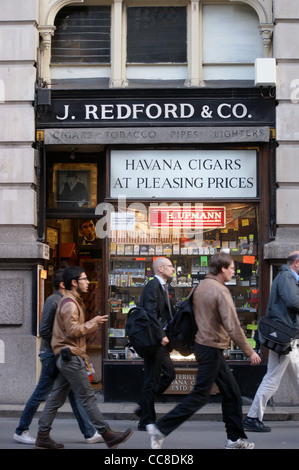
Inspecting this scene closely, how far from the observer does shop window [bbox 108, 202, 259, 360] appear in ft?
37.5

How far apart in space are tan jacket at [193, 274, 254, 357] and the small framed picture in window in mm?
5188

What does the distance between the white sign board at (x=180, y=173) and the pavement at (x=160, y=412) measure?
10.5 feet

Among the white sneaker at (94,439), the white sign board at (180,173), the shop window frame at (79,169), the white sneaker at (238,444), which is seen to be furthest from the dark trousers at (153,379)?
the shop window frame at (79,169)

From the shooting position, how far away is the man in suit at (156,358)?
8586 millimetres

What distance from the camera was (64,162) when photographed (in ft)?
40.3

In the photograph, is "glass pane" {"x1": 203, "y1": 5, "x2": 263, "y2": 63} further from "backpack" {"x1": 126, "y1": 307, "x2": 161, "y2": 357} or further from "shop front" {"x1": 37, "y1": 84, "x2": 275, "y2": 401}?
"backpack" {"x1": 126, "y1": 307, "x2": 161, "y2": 357}

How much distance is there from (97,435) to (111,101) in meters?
5.36

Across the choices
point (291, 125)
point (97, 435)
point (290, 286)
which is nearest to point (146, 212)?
point (291, 125)

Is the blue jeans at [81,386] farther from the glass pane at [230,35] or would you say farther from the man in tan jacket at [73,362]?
the glass pane at [230,35]

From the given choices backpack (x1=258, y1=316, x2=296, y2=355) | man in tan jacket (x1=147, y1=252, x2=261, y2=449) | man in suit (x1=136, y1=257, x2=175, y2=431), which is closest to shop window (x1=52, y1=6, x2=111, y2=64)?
man in suit (x1=136, y1=257, x2=175, y2=431)

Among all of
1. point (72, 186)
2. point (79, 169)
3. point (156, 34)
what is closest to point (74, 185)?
point (72, 186)

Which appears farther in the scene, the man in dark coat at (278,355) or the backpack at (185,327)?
the man in dark coat at (278,355)

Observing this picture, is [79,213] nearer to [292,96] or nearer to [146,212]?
[146,212]

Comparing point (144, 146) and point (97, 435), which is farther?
point (144, 146)
